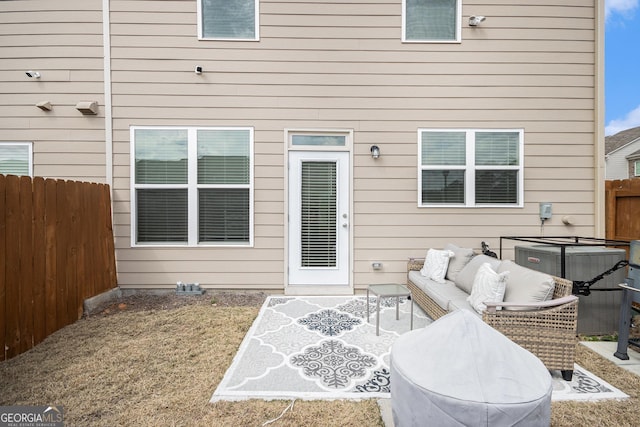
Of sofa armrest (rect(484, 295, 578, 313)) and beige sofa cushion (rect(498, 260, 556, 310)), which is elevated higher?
beige sofa cushion (rect(498, 260, 556, 310))

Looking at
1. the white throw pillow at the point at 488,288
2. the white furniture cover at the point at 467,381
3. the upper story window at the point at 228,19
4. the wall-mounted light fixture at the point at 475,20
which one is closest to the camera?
the white furniture cover at the point at 467,381

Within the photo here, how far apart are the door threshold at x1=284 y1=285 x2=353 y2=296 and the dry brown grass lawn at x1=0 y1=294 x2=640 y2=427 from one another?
3.51 ft

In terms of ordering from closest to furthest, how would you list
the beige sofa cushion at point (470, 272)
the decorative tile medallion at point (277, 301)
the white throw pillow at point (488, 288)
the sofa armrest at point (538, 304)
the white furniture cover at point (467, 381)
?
1. the white furniture cover at point (467, 381)
2. the sofa armrest at point (538, 304)
3. the white throw pillow at point (488, 288)
4. the beige sofa cushion at point (470, 272)
5. the decorative tile medallion at point (277, 301)

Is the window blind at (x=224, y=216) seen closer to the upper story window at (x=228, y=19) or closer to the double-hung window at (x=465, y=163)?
the upper story window at (x=228, y=19)

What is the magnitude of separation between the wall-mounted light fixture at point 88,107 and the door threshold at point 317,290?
12.4 ft

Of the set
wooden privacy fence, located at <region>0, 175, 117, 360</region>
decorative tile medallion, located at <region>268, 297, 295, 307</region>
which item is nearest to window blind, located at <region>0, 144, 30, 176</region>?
wooden privacy fence, located at <region>0, 175, 117, 360</region>

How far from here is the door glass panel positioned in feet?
14.4

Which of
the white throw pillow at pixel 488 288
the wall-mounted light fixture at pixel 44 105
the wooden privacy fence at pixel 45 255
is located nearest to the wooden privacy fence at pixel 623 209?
the white throw pillow at pixel 488 288

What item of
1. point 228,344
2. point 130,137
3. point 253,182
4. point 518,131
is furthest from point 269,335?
point 518,131

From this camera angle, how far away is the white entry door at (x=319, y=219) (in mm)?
4391

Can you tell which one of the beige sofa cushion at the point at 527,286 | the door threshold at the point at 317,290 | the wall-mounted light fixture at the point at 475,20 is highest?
the wall-mounted light fixture at the point at 475,20

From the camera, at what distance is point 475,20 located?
429 centimetres

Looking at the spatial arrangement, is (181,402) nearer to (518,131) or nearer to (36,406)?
(36,406)

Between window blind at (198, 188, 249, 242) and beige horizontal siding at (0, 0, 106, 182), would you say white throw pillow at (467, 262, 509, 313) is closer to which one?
window blind at (198, 188, 249, 242)
